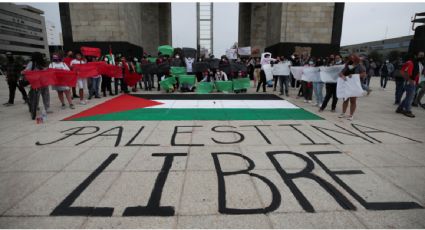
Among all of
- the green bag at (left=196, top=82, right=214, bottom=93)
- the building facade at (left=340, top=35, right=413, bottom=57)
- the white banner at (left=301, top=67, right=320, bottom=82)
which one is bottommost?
the green bag at (left=196, top=82, right=214, bottom=93)

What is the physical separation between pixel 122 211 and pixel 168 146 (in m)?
1.92

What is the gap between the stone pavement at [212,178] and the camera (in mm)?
2303

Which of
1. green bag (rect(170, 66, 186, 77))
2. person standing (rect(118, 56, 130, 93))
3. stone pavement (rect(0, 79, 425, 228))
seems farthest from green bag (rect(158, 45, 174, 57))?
stone pavement (rect(0, 79, 425, 228))

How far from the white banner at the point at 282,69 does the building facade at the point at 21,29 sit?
305 ft

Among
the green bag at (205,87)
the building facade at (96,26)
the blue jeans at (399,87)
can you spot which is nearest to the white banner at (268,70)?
the green bag at (205,87)

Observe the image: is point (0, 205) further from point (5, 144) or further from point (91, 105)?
point (91, 105)

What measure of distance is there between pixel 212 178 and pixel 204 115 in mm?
3929

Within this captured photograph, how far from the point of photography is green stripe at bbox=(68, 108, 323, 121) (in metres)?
6.51

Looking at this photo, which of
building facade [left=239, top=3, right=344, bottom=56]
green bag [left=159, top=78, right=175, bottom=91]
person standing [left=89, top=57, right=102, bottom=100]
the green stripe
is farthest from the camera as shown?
building facade [left=239, top=3, right=344, bottom=56]

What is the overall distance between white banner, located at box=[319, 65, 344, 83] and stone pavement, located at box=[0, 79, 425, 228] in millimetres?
2314

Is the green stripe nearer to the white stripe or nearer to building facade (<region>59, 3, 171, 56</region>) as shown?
the white stripe

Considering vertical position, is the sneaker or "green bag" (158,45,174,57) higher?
"green bag" (158,45,174,57)

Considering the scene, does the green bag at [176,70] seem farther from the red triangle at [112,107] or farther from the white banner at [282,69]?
the white banner at [282,69]

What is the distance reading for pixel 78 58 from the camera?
28.2 feet
